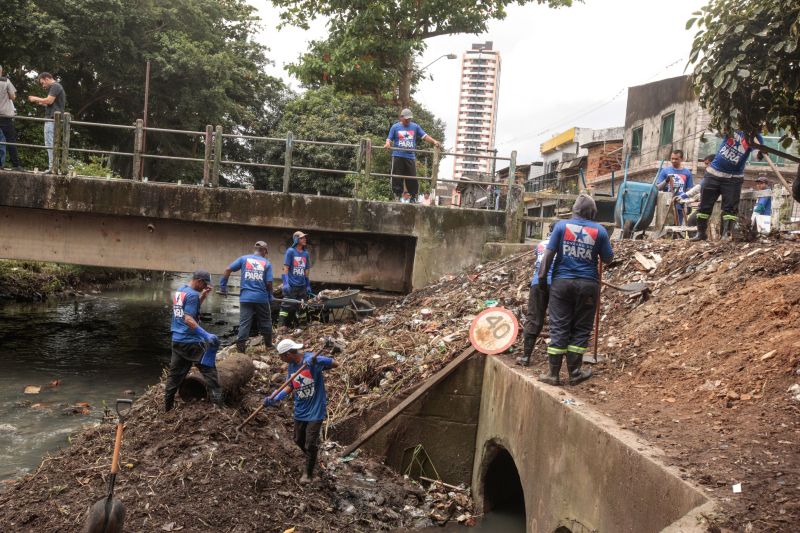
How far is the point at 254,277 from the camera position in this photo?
32.4 ft

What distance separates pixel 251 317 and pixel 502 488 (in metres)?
4.41

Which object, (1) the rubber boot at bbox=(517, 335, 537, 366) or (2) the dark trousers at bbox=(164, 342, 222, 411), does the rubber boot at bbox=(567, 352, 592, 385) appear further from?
(2) the dark trousers at bbox=(164, 342, 222, 411)

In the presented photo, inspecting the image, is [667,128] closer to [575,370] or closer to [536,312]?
[536,312]

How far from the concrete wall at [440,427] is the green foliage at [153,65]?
1760 centimetres

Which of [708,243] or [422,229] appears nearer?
[708,243]

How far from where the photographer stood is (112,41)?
22.8 meters

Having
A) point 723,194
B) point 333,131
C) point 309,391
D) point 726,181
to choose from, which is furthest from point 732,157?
point 333,131

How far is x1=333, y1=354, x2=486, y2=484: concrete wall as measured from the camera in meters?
7.86

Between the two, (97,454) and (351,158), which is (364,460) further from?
(351,158)

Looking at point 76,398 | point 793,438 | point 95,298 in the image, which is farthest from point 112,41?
point 793,438

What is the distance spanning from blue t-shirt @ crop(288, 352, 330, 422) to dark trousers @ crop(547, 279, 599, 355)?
2182 mm

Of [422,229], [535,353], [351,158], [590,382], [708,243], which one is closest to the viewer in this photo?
[590,382]

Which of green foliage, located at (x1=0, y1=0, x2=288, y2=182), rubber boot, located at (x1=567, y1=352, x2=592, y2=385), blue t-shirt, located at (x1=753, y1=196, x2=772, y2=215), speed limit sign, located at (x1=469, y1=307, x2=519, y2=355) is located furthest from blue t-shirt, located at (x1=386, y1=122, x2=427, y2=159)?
green foliage, located at (x1=0, y1=0, x2=288, y2=182)

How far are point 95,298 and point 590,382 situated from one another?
21.3 metres
